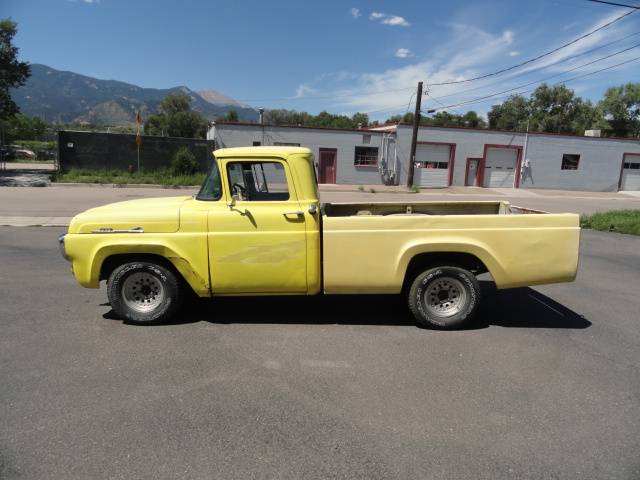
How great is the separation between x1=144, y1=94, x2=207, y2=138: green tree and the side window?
7171cm

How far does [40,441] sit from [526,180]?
3737 centimetres

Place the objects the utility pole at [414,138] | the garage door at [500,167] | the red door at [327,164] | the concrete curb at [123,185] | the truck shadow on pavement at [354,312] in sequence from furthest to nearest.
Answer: the garage door at [500,167] → the red door at [327,164] → the utility pole at [414,138] → the concrete curb at [123,185] → the truck shadow on pavement at [354,312]

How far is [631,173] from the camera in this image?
37.0m

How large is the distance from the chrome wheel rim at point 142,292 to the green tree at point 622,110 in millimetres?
71627

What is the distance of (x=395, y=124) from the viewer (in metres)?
32.2

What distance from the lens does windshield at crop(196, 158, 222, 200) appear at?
190 inches

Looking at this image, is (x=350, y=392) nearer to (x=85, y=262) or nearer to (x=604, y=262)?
(x=85, y=262)

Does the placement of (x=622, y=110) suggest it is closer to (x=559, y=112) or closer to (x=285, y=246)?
(x=559, y=112)

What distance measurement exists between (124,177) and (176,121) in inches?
1999

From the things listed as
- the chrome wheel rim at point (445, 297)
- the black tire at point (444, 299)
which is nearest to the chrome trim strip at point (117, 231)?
the black tire at point (444, 299)

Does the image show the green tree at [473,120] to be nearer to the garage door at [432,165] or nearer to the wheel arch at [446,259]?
the garage door at [432,165]

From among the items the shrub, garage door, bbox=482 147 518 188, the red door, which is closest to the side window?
the shrub

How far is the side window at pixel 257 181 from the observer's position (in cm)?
484

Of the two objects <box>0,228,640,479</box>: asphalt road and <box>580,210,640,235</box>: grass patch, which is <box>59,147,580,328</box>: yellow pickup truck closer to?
<box>0,228,640,479</box>: asphalt road
